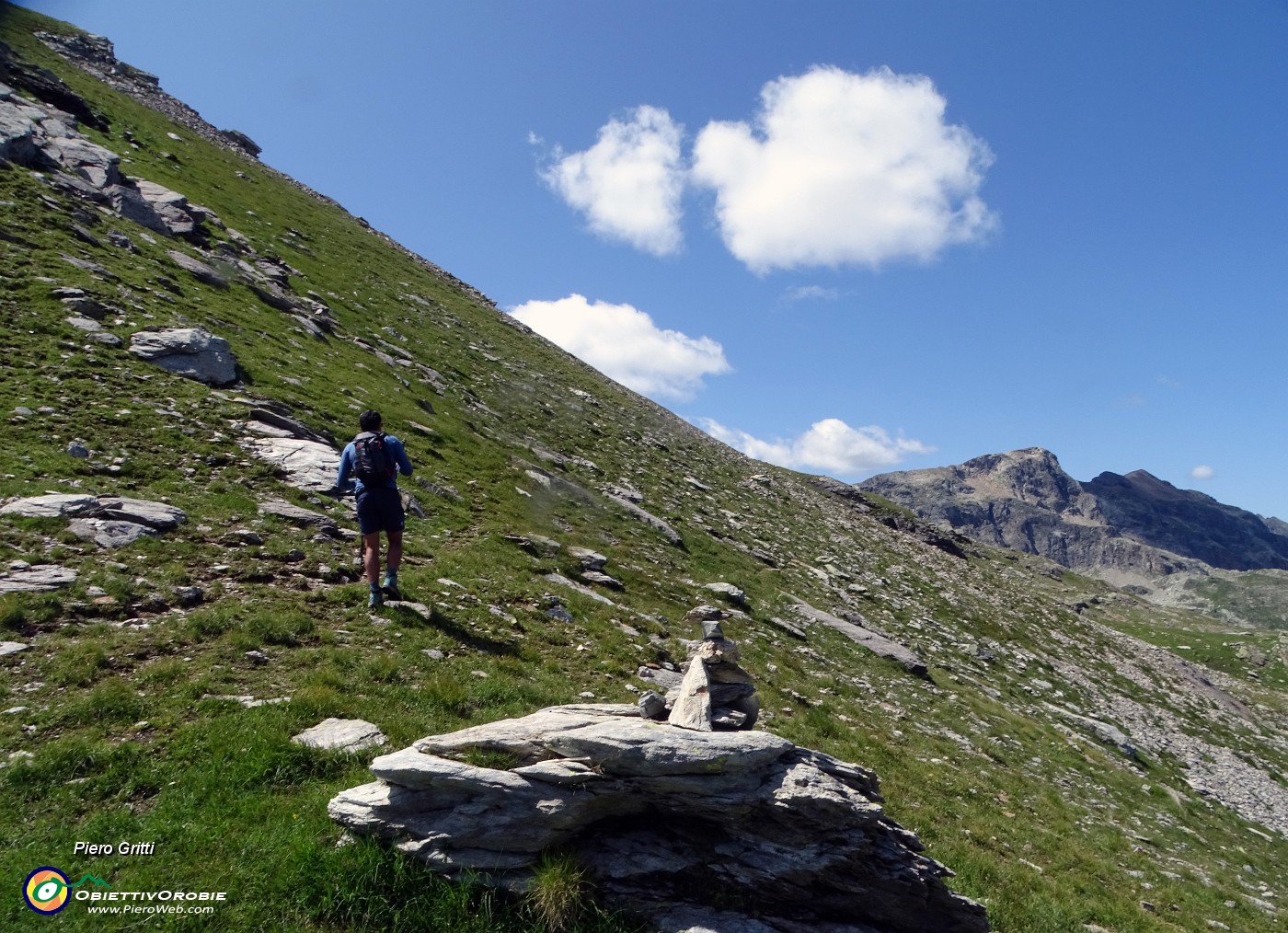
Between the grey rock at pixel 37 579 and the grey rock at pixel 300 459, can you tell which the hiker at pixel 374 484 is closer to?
the grey rock at pixel 37 579

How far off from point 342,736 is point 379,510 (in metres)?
5.34

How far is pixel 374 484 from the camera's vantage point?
A: 44.2 feet

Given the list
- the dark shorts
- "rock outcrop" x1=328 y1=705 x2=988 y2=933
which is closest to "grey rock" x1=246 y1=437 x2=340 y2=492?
the dark shorts

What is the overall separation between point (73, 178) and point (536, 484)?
2845 cm

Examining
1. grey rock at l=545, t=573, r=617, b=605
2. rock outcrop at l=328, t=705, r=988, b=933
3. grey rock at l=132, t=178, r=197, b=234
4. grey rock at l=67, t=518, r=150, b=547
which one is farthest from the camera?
grey rock at l=132, t=178, r=197, b=234

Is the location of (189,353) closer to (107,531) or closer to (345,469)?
(107,531)

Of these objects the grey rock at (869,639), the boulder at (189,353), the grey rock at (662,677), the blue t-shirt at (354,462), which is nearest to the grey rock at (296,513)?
the blue t-shirt at (354,462)

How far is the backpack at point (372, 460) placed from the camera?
43.9 feet

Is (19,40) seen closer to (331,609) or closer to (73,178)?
(73,178)

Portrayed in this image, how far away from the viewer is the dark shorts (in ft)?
44.2

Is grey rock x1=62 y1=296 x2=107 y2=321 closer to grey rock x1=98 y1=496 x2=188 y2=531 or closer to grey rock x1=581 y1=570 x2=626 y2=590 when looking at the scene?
grey rock x1=98 y1=496 x2=188 y2=531

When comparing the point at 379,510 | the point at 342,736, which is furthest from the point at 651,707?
the point at 379,510

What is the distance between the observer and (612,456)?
1572 inches

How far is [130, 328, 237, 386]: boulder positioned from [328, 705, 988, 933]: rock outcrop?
1927 centimetres
